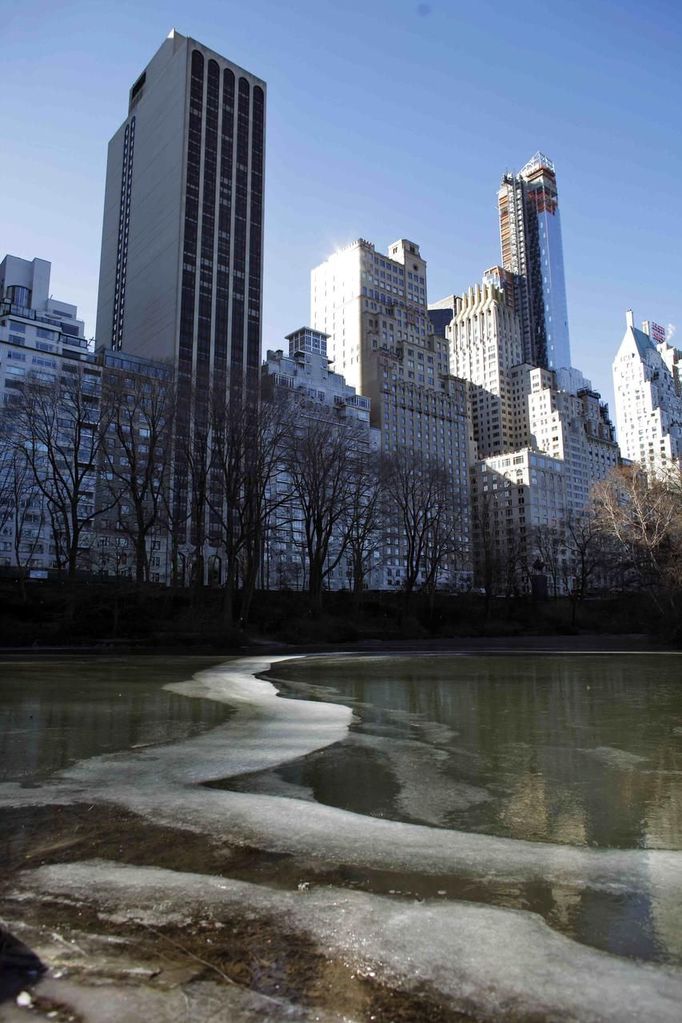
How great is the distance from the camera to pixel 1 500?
51000 mm

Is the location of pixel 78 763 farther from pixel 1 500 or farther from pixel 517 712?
pixel 1 500

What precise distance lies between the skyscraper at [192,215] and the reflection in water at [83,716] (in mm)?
123209

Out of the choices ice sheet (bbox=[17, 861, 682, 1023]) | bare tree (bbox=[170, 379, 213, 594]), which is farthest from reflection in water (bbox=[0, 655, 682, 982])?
bare tree (bbox=[170, 379, 213, 594])

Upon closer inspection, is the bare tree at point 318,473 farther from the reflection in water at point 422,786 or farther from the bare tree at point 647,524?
the reflection in water at point 422,786

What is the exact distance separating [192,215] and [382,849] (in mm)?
157295

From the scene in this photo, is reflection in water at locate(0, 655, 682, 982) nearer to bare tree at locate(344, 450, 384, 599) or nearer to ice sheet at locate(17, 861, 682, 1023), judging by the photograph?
ice sheet at locate(17, 861, 682, 1023)

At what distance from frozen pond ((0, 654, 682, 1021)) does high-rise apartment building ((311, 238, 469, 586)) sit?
136420mm

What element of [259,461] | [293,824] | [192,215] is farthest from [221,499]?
[192,215]

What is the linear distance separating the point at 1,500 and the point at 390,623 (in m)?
30.6

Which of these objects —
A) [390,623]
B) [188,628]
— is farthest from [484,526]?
[188,628]

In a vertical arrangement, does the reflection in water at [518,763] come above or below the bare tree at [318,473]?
below

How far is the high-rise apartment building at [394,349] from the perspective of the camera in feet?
527

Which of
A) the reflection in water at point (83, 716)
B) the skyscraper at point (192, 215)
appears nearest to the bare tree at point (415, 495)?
the reflection in water at point (83, 716)

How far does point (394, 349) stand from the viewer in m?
170
